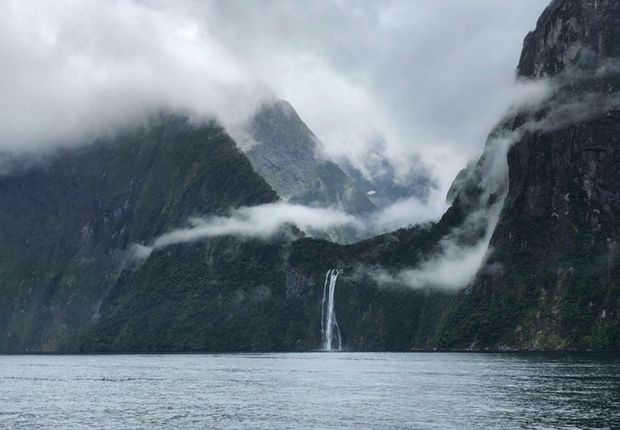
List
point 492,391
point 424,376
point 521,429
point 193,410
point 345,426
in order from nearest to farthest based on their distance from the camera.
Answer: point 521,429
point 345,426
point 193,410
point 492,391
point 424,376

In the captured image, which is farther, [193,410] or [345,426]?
[193,410]

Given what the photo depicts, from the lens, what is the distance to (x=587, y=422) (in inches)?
3369

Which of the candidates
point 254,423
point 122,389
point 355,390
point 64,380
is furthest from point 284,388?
point 64,380

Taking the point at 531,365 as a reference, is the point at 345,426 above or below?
below

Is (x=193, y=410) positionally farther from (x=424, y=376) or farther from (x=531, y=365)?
(x=531, y=365)

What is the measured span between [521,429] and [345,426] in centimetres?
1800

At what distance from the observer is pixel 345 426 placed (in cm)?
8956

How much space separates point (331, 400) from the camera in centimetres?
11594

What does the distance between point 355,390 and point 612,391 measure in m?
38.2

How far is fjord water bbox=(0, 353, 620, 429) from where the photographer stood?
91.9m

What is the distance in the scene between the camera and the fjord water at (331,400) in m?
91.9

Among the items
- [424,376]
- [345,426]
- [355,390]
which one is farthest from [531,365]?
[345,426]

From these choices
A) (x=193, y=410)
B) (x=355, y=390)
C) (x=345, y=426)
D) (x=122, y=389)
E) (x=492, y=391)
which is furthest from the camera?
(x=122, y=389)

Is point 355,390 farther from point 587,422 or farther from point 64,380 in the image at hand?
point 64,380
